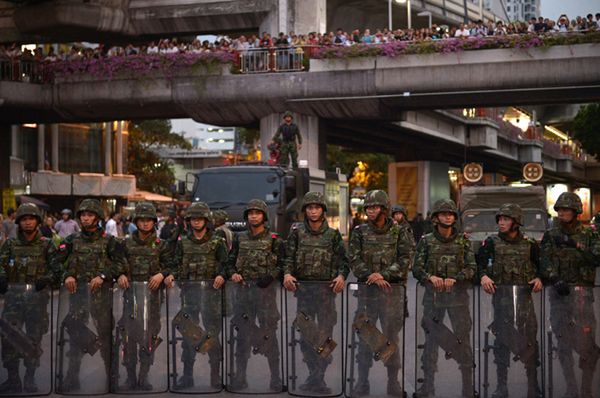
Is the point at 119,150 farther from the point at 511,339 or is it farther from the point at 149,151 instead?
the point at 511,339

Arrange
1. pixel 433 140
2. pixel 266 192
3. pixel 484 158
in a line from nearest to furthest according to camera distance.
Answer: pixel 266 192, pixel 433 140, pixel 484 158

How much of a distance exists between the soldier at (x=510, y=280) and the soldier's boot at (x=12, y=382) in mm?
4510

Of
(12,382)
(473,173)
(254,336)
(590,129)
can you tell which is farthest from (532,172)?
(12,382)

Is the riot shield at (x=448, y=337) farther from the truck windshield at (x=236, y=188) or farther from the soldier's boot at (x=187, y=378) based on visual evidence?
the truck windshield at (x=236, y=188)

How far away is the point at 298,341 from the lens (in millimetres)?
8211

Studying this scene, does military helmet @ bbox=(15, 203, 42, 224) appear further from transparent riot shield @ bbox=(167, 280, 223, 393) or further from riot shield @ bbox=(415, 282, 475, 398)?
riot shield @ bbox=(415, 282, 475, 398)

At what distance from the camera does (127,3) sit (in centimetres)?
4012

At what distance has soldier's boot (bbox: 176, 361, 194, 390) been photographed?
27.6 feet

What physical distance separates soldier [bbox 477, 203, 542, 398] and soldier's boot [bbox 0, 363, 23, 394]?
4.51m

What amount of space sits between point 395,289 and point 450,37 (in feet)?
75.5

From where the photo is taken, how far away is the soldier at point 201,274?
834 centimetres

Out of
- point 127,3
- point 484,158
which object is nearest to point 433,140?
point 484,158

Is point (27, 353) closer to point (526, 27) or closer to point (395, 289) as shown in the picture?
point (395, 289)

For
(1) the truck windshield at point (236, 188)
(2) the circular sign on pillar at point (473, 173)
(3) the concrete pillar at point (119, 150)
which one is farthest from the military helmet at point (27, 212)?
(3) the concrete pillar at point (119, 150)
